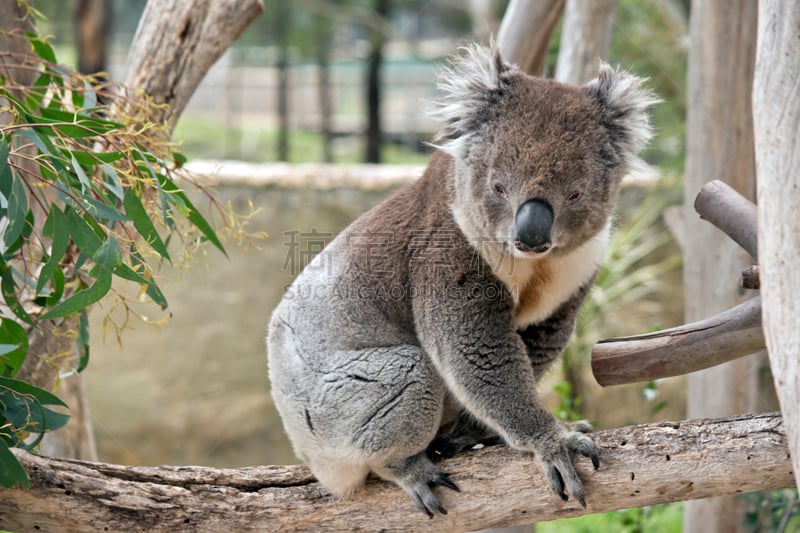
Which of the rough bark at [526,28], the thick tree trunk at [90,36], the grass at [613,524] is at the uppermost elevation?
the thick tree trunk at [90,36]

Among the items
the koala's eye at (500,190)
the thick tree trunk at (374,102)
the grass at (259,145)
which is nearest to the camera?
the koala's eye at (500,190)

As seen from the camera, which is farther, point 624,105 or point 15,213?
point 624,105

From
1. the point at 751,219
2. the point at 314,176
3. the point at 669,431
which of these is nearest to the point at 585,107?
the point at 751,219

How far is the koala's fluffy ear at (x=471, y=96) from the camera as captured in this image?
268 cm

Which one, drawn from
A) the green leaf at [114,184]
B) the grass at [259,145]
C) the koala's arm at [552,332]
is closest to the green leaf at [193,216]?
the green leaf at [114,184]

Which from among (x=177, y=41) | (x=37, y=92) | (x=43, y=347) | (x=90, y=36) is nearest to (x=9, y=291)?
(x=43, y=347)

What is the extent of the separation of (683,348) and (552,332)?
66 centimetres

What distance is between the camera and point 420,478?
253cm

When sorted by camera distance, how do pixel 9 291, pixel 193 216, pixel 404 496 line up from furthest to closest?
1. pixel 193 216
2. pixel 404 496
3. pixel 9 291

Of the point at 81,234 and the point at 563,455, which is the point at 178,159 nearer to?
the point at 81,234

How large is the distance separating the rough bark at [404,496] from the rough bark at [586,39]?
90.5 inches

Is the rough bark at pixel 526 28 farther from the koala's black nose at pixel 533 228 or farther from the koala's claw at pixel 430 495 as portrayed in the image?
the koala's claw at pixel 430 495

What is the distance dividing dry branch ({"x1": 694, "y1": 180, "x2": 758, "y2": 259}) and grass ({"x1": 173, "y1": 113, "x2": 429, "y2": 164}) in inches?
295

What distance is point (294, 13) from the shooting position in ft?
34.8
